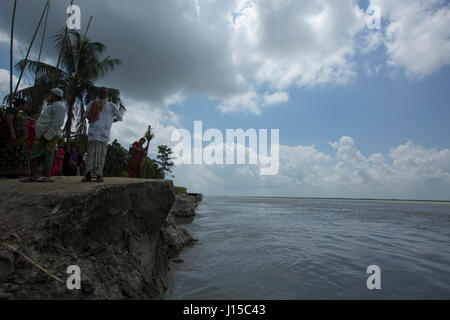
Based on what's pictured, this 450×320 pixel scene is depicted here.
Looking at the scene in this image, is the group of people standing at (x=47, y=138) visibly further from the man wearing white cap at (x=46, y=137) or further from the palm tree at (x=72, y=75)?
the palm tree at (x=72, y=75)

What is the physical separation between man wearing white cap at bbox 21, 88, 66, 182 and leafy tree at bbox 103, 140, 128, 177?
30118 millimetres

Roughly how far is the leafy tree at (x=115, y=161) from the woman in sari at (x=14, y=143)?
28777mm

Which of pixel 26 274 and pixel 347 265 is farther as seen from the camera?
pixel 347 265

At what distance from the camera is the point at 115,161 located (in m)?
32.7

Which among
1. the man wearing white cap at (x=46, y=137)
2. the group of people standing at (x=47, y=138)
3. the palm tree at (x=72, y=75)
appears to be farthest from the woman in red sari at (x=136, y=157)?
the palm tree at (x=72, y=75)

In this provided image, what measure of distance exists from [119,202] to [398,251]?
7.02m

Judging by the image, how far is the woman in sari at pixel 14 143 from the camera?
454 centimetres

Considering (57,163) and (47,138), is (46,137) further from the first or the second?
(57,163)

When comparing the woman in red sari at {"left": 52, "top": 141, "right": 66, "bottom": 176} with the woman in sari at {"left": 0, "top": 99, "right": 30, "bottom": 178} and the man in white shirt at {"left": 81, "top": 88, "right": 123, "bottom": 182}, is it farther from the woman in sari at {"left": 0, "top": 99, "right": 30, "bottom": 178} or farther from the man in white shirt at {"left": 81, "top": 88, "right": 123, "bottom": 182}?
the man in white shirt at {"left": 81, "top": 88, "right": 123, "bottom": 182}

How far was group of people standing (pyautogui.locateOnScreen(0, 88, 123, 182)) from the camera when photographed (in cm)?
385
